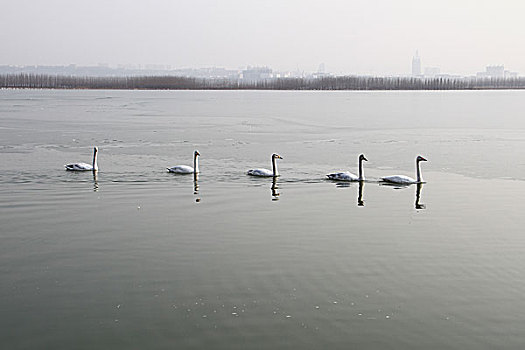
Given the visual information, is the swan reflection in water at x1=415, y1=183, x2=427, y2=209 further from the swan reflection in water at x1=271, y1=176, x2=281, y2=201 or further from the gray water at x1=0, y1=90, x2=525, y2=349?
the swan reflection in water at x1=271, y1=176, x2=281, y2=201

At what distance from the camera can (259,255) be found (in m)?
12.6

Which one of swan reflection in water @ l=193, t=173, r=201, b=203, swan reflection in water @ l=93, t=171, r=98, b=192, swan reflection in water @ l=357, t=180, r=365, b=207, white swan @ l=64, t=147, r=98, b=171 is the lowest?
swan reflection in water @ l=93, t=171, r=98, b=192

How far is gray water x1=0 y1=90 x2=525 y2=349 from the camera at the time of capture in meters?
9.20

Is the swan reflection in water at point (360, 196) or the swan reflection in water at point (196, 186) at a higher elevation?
the swan reflection in water at point (360, 196)

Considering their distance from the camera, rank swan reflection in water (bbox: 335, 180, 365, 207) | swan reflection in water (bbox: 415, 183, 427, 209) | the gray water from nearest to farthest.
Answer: the gray water → swan reflection in water (bbox: 415, 183, 427, 209) → swan reflection in water (bbox: 335, 180, 365, 207)

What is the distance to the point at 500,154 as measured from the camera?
28.2m

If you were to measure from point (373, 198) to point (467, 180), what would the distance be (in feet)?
16.0

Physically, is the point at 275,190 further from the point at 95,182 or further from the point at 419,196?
the point at 95,182

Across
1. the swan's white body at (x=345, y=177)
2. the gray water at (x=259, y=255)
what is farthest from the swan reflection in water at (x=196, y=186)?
the swan's white body at (x=345, y=177)

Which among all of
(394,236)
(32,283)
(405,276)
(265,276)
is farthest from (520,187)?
(32,283)

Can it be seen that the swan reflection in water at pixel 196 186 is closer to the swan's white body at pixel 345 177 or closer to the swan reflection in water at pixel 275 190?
the swan reflection in water at pixel 275 190

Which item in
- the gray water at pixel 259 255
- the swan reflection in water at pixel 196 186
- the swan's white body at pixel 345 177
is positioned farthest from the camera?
the swan's white body at pixel 345 177

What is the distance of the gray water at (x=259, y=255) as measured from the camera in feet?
30.2

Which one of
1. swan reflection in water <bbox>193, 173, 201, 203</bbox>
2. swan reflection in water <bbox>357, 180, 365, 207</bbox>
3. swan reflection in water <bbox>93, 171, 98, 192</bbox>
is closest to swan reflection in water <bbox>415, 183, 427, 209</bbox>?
swan reflection in water <bbox>357, 180, 365, 207</bbox>
